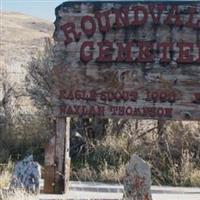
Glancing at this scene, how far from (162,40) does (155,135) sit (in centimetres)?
685

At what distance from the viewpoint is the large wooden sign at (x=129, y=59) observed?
483 inches

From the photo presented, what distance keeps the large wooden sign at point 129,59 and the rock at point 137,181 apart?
1.40 meters

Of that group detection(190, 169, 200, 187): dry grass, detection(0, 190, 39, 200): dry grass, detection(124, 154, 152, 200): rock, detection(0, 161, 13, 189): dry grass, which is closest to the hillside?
detection(0, 161, 13, 189): dry grass

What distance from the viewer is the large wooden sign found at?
12.3m

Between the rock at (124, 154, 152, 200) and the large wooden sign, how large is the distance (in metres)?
1.40

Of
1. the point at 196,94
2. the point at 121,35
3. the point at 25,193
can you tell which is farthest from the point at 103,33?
the point at 25,193

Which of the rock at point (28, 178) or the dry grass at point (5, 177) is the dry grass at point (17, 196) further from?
the dry grass at point (5, 177)

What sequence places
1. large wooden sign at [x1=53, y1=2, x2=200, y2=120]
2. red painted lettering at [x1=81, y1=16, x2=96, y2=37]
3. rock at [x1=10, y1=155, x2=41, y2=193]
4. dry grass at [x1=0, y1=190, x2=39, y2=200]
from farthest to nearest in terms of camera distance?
red painted lettering at [x1=81, y1=16, x2=96, y2=37]
large wooden sign at [x1=53, y1=2, x2=200, y2=120]
rock at [x1=10, y1=155, x2=41, y2=193]
dry grass at [x1=0, y1=190, x2=39, y2=200]

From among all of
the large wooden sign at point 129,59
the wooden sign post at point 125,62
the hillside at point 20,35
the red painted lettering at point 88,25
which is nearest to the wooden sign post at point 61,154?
the wooden sign post at point 125,62

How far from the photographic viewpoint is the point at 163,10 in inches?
482

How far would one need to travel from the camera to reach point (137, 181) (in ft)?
36.3

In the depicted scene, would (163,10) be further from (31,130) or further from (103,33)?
(31,130)

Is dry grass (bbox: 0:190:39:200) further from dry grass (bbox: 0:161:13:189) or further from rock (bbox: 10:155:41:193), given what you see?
dry grass (bbox: 0:161:13:189)

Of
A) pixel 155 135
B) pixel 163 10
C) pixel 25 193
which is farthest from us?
pixel 155 135
